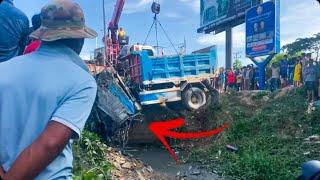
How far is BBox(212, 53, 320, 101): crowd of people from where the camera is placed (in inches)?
477

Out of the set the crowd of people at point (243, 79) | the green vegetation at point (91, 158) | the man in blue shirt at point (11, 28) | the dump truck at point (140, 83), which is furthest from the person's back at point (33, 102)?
the crowd of people at point (243, 79)

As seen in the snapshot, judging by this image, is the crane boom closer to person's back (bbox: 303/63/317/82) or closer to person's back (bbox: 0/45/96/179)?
person's back (bbox: 303/63/317/82)

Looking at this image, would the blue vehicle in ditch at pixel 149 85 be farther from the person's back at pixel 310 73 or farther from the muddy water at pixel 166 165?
the person's back at pixel 310 73

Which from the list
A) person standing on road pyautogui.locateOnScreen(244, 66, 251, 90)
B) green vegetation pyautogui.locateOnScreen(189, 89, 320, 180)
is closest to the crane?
green vegetation pyautogui.locateOnScreen(189, 89, 320, 180)

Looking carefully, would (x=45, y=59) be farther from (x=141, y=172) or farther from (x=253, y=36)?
(x=253, y=36)

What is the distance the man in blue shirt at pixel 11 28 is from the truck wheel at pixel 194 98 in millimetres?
9053

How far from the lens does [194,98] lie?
38.4 ft

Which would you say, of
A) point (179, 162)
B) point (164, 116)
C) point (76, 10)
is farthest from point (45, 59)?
point (164, 116)

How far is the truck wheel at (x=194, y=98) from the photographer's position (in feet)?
37.7

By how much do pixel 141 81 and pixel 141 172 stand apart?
12.2ft

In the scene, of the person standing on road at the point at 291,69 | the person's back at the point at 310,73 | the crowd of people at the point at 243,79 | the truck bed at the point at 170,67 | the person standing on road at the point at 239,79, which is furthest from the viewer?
the person standing on road at the point at 239,79

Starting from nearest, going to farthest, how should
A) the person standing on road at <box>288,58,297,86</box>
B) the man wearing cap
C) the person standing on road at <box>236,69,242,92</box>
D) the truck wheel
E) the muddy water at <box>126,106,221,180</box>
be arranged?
the man wearing cap, the muddy water at <box>126,106,221,180</box>, the truck wheel, the person standing on road at <box>288,58,297,86</box>, the person standing on road at <box>236,69,242,92</box>

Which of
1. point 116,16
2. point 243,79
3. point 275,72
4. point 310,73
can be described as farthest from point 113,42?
point 243,79

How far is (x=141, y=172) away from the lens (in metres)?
7.89
